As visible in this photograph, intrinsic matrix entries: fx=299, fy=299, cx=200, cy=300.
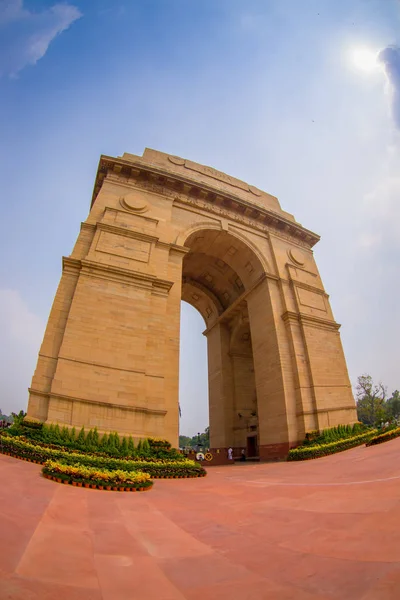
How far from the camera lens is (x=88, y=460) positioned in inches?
309

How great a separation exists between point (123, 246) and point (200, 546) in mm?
13158

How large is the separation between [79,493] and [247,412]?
60.5 ft

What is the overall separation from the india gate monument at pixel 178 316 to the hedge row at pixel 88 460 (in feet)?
5.77

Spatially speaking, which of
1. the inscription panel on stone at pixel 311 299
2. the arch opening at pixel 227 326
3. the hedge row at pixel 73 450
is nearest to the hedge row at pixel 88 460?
the hedge row at pixel 73 450

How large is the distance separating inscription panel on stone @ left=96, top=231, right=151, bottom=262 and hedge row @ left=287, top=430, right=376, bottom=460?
11.1 m

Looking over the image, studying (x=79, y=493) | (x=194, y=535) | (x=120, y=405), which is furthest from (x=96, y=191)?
(x=194, y=535)

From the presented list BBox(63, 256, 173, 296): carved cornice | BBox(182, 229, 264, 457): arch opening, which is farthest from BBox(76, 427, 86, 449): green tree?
BBox(182, 229, 264, 457): arch opening

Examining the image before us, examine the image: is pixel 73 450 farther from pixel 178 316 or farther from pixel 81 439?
pixel 178 316

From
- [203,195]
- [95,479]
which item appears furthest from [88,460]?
[203,195]

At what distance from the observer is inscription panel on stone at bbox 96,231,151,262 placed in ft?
46.1

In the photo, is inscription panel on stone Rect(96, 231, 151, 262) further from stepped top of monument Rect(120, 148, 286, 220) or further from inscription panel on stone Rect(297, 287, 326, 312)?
inscription panel on stone Rect(297, 287, 326, 312)

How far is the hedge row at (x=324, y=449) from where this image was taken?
12727mm

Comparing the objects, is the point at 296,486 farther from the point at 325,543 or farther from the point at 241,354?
the point at 241,354

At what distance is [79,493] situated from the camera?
483 cm
